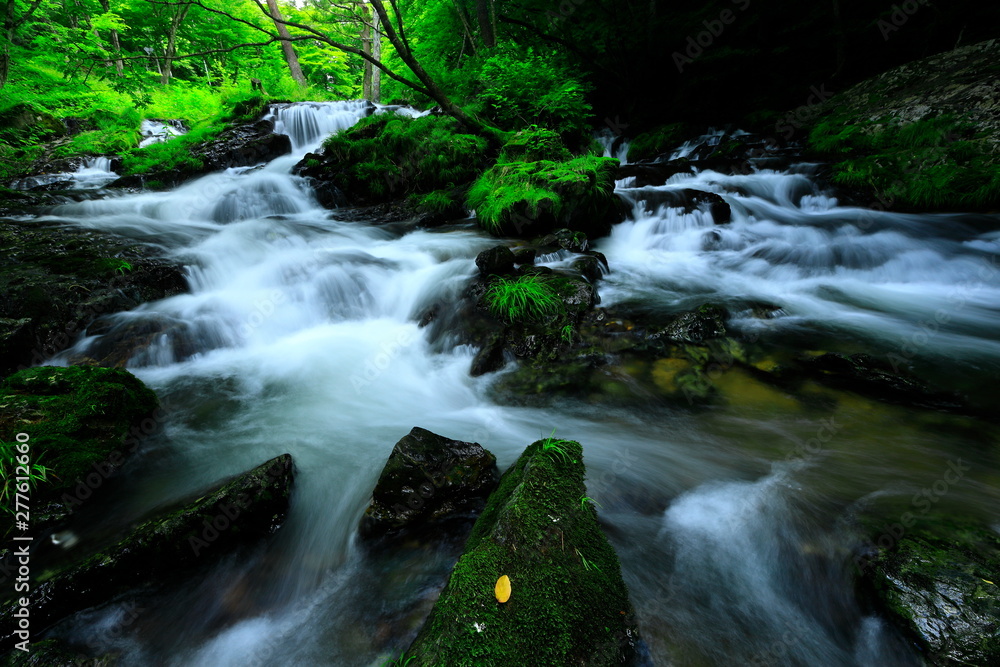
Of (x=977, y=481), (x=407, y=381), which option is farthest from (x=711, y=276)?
(x=407, y=381)

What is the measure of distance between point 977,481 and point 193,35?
99.2ft

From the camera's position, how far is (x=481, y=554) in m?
1.66

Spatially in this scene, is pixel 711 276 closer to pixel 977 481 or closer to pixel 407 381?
pixel 977 481

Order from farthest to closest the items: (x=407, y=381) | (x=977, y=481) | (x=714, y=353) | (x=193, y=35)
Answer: (x=193, y=35), (x=407, y=381), (x=714, y=353), (x=977, y=481)

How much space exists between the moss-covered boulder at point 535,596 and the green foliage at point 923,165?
9845 millimetres

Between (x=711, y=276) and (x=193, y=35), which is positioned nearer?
(x=711, y=276)

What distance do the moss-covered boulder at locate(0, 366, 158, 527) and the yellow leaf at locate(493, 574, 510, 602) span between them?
3.10 meters

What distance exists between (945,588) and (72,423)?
17.6 feet

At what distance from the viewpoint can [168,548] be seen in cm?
242

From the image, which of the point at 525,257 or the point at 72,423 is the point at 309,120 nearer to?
the point at 525,257

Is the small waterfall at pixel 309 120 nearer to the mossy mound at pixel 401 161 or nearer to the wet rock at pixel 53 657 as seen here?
the mossy mound at pixel 401 161

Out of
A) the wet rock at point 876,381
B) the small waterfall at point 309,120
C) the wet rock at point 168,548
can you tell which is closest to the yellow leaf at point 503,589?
the wet rock at point 168,548

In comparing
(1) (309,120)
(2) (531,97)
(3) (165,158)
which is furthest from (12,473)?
(1) (309,120)

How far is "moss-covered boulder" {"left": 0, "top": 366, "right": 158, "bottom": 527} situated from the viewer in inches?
110
